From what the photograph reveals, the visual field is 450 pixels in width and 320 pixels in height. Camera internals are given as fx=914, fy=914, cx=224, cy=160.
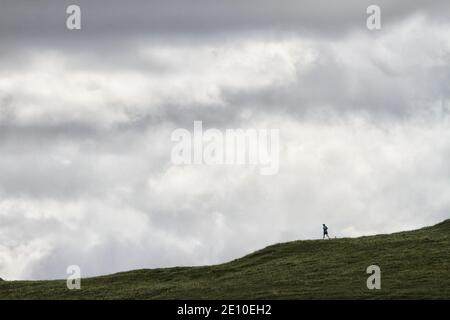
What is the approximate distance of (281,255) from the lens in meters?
113

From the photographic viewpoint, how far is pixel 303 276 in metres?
94.3

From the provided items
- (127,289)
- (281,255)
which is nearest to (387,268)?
(281,255)

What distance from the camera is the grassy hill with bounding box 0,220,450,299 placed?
83.3m

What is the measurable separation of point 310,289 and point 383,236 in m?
37.8

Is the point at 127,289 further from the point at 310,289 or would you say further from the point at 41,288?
the point at 310,289

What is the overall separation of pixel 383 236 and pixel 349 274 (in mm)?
28809

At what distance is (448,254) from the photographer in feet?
330

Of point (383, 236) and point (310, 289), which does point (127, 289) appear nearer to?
point (310, 289)

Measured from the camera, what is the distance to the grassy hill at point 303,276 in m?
83.3
